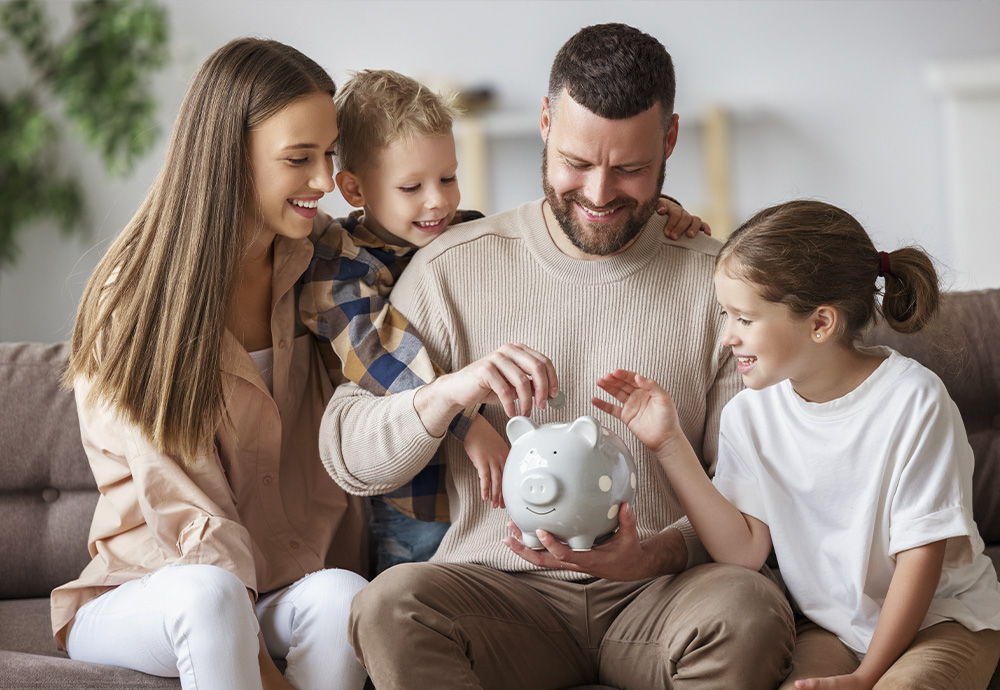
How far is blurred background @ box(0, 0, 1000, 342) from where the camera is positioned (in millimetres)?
4445

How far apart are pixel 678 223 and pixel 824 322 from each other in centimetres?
40

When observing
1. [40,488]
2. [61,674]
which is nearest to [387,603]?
[61,674]

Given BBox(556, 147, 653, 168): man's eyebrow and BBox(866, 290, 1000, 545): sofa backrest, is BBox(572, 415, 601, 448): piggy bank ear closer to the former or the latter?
BBox(556, 147, 653, 168): man's eyebrow

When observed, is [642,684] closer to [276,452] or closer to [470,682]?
[470,682]

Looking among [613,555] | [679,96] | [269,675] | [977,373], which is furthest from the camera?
[679,96]

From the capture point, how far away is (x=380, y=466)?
4.98ft

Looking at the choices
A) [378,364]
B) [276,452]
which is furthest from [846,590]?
[276,452]

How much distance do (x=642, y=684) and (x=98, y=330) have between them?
992 millimetres

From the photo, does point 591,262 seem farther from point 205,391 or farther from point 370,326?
point 205,391

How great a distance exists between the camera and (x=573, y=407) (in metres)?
1.59

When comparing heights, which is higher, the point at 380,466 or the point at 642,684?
the point at 380,466

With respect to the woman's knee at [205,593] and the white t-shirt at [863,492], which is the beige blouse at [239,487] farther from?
the white t-shirt at [863,492]

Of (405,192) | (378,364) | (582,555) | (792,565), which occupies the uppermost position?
(405,192)

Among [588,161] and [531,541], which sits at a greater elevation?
[588,161]
